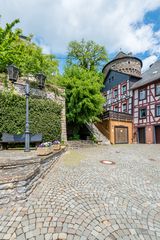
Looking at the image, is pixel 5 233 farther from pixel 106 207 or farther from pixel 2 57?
pixel 2 57

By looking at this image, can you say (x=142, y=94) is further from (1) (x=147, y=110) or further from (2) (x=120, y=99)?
(2) (x=120, y=99)

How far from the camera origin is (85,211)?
110 inches

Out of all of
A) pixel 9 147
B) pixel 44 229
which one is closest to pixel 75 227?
pixel 44 229

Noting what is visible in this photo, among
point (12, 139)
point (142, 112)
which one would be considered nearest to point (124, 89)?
point (142, 112)

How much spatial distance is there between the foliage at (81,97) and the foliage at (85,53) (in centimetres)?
955

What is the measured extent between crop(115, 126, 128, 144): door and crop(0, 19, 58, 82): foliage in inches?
353

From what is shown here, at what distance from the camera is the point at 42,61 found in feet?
36.4

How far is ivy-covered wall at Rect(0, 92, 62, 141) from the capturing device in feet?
27.2

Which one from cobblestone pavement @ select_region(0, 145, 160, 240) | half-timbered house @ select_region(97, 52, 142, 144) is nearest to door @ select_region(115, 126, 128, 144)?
half-timbered house @ select_region(97, 52, 142, 144)

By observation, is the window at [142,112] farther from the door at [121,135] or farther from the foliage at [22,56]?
the foliage at [22,56]

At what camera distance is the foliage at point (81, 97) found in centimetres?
1213

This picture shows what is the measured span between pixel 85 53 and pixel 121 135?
12.9m

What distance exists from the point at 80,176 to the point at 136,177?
1.85m

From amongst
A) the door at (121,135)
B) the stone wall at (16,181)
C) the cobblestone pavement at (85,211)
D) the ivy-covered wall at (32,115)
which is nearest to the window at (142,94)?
the door at (121,135)
